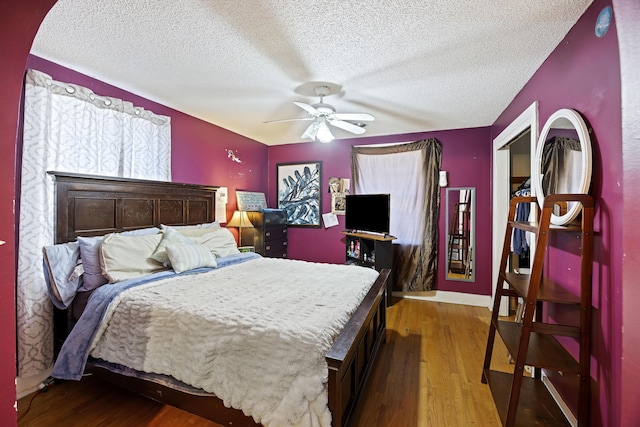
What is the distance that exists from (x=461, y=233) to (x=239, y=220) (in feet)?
10.2

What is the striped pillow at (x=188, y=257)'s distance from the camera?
2424 millimetres

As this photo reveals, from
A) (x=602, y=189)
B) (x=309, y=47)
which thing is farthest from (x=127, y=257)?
(x=602, y=189)

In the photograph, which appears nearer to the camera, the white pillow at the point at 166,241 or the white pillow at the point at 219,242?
the white pillow at the point at 166,241

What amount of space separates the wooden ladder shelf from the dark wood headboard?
310 centimetres

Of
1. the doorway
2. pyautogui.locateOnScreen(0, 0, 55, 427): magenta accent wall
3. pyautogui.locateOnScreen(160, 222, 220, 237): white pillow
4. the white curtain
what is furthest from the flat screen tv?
pyautogui.locateOnScreen(0, 0, 55, 427): magenta accent wall

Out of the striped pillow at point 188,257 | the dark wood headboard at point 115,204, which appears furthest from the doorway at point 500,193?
the dark wood headboard at point 115,204

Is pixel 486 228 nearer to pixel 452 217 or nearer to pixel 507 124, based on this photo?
pixel 452 217

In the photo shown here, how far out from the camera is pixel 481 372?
7.56 ft

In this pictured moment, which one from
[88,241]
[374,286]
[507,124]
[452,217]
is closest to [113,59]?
[88,241]

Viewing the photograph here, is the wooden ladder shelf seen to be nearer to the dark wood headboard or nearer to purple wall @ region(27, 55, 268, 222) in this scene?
the dark wood headboard

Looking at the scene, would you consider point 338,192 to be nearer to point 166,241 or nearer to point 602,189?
point 166,241

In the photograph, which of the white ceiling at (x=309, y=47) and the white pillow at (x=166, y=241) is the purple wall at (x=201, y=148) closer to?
the white ceiling at (x=309, y=47)

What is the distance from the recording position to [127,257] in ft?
7.36

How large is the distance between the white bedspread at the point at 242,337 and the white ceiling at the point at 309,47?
1683mm
